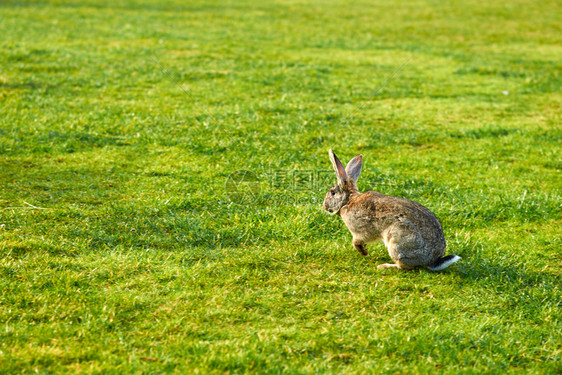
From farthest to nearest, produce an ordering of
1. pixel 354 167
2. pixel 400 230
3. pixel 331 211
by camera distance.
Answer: pixel 354 167 → pixel 331 211 → pixel 400 230

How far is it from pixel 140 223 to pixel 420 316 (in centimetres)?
368

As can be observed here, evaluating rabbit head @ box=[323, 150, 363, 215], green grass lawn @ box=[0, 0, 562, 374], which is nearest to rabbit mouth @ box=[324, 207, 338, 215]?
rabbit head @ box=[323, 150, 363, 215]

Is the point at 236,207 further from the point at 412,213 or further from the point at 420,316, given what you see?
the point at 420,316

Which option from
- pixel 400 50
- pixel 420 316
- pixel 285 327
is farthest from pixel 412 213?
pixel 400 50

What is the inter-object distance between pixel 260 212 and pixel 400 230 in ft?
7.18

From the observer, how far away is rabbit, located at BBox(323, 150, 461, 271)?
5.95 metres

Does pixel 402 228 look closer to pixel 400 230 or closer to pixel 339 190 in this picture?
pixel 400 230

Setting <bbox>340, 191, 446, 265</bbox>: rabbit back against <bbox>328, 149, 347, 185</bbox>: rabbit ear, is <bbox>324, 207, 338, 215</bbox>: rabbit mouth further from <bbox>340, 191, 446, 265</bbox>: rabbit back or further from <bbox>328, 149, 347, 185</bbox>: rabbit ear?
<bbox>340, 191, 446, 265</bbox>: rabbit back

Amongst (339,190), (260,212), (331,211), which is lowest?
(260,212)

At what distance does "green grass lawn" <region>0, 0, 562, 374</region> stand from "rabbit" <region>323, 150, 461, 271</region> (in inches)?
8.3

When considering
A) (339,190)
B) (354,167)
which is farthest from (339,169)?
(354,167)

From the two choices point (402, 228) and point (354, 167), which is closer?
point (402, 228)

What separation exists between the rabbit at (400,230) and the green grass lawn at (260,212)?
0.69ft

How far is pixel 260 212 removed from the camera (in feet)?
24.6
